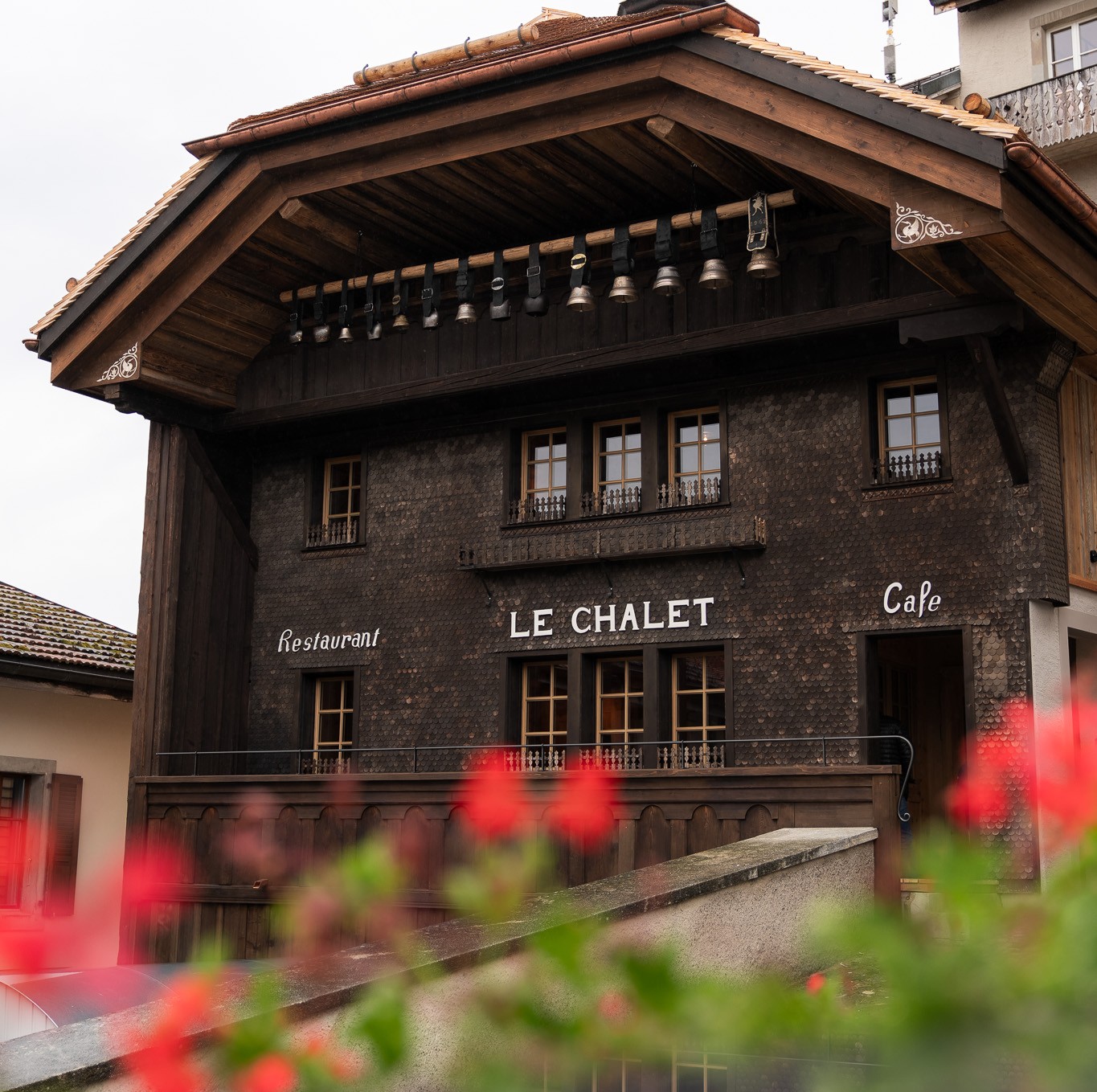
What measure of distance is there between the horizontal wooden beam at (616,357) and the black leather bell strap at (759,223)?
100 cm

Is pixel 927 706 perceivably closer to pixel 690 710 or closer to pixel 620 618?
pixel 690 710

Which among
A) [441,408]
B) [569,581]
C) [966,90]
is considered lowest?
[569,581]

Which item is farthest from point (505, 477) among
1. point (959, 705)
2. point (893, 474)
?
point (959, 705)

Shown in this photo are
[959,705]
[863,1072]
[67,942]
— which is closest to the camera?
[863,1072]

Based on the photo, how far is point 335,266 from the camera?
16438 mm

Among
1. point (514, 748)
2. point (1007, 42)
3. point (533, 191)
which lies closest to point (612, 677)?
point (514, 748)

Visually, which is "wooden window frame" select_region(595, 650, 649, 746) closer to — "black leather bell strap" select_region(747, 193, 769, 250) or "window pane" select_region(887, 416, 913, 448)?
"window pane" select_region(887, 416, 913, 448)

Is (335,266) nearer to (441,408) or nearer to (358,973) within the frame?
(441,408)

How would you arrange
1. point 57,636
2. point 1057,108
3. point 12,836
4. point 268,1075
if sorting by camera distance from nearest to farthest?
point 268,1075
point 12,836
point 57,636
point 1057,108

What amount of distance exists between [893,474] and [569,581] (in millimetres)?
3524

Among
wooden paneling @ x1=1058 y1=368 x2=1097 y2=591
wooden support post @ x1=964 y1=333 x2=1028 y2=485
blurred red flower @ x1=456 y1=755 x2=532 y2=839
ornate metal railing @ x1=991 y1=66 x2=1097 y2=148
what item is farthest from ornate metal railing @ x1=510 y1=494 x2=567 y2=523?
blurred red flower @ x1=456 y1=755 x2=532 y2=839

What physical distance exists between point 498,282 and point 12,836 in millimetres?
9386

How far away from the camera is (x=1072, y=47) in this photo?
69.9ft

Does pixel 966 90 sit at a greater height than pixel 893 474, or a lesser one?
greater
